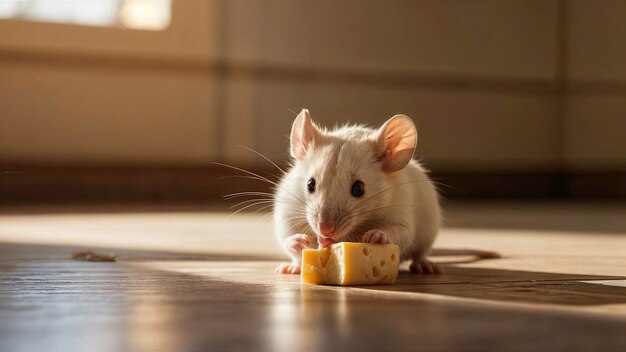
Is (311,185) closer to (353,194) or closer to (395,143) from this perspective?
(353,194)

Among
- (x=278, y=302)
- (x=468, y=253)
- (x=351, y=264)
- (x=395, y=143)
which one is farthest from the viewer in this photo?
(x=468, y=253)

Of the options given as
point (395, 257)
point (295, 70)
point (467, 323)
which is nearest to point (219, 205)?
point (295, 70)

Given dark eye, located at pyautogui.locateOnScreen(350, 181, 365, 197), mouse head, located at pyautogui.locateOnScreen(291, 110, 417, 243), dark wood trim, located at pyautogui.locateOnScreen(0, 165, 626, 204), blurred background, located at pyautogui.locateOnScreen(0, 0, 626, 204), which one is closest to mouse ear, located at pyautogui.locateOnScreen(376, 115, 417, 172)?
mouse head, located at pyautogui.locateOnScreen(291, 110, 417, 243)

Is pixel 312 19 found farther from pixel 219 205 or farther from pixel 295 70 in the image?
pixel 219 205

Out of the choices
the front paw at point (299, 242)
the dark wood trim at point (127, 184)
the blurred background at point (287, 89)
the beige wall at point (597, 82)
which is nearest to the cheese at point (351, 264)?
the front paw at point (299, 242)

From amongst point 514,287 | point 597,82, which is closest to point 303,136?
point 514,287
